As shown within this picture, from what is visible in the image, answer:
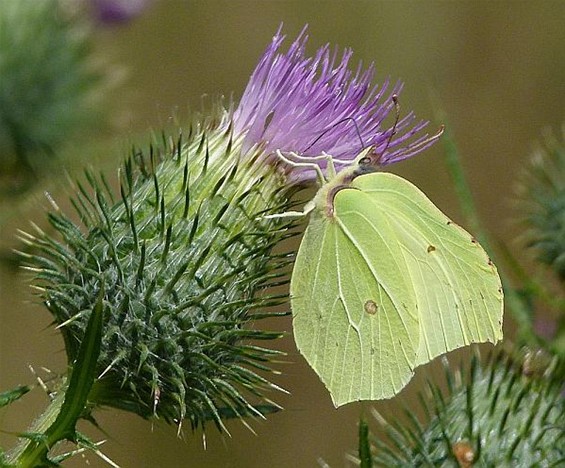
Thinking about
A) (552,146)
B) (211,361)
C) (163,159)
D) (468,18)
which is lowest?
(211,361)

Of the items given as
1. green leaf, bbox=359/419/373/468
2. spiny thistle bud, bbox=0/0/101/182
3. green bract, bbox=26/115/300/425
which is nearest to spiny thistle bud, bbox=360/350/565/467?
green leaf, bbox=359/419/373/468

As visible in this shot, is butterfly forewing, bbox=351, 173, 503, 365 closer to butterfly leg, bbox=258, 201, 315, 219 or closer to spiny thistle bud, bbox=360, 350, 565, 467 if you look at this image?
butterfly leg, bbox=258, 201, 315, 219

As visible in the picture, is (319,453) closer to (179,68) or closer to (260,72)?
(179,68)

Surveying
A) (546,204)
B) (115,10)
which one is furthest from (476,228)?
(115,10)

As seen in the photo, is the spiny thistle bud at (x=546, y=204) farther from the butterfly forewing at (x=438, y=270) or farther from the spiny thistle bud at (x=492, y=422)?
the butterfly forewing at (x=438, y=270)

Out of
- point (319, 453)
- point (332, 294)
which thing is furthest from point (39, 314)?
point (332, 294)

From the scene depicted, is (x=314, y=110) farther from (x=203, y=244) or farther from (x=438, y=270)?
(x=438, y=270)
